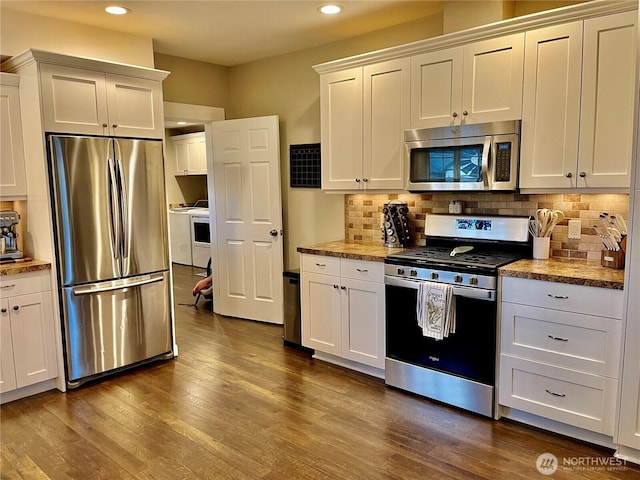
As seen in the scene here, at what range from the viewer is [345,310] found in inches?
137

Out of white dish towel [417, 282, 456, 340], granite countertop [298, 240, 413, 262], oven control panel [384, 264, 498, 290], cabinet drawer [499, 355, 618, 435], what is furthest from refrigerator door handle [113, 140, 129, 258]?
cabinet drawer [499, 355, 618, 435]

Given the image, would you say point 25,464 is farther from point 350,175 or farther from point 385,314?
point 350,175

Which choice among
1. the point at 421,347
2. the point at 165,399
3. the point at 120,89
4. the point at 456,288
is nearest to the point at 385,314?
the point at 421,347

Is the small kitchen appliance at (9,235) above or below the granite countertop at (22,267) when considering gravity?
above

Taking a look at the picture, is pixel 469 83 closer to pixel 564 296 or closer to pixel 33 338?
pixel 564 296

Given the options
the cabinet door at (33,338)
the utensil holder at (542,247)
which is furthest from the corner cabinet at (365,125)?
the cabinet door at (33,338)

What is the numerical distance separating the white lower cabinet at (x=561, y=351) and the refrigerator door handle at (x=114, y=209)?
2.66m

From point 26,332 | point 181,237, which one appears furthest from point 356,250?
point 181,237

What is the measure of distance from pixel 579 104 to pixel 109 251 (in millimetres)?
3189

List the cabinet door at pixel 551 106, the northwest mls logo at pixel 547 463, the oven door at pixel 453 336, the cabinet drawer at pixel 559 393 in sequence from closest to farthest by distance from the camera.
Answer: the northwest mls logo at pixel 547 463, the cabinet drawer at pixel 559 393, the cabinet door at pixel 551 106, the oven door at pixel 453 336

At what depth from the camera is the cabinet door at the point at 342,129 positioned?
3623 millimetres

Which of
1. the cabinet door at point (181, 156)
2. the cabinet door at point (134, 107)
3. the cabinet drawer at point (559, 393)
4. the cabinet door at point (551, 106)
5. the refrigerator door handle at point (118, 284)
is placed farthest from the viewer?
the cabinet door at point (181, 156)

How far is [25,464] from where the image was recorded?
2.44 meters

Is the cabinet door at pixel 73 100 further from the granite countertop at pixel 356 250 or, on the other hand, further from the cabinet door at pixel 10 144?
the granite countertop at pixel 356 250
